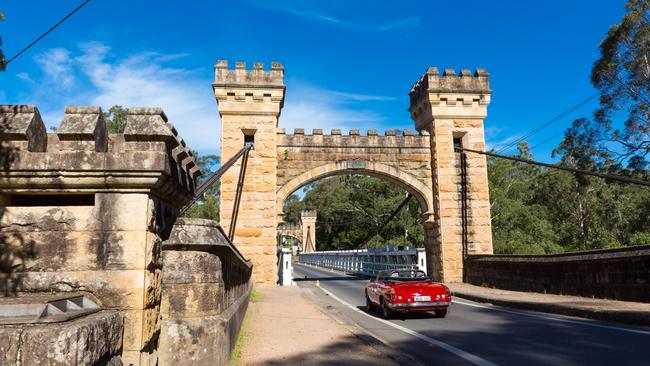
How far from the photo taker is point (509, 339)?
7.55m

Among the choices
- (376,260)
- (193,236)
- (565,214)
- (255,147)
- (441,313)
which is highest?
(255,147)

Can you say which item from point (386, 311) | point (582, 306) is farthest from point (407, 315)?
point (582, 306)

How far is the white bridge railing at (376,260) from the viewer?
21312 millimetres

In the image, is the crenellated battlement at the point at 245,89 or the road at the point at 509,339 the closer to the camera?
the road at the point at 509,339

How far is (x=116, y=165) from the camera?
3334 mm

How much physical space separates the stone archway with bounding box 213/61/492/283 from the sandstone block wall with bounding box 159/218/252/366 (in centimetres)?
1383

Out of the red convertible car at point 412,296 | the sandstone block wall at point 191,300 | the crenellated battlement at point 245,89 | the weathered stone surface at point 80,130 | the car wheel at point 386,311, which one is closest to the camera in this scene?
the weathered stone surface at point 80,130

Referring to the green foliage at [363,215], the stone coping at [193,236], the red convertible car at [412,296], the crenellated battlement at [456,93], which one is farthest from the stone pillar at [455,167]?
the green foliage at [363,215]

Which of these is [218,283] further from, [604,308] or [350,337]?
[604,308]

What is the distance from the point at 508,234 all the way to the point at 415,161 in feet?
61.6

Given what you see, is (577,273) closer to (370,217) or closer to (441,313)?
(441,313)

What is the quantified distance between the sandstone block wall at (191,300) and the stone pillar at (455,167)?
15.8m

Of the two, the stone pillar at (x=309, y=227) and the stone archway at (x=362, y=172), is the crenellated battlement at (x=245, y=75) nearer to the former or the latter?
the stone archway at (x=362, y=172)

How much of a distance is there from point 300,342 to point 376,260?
2080cm
